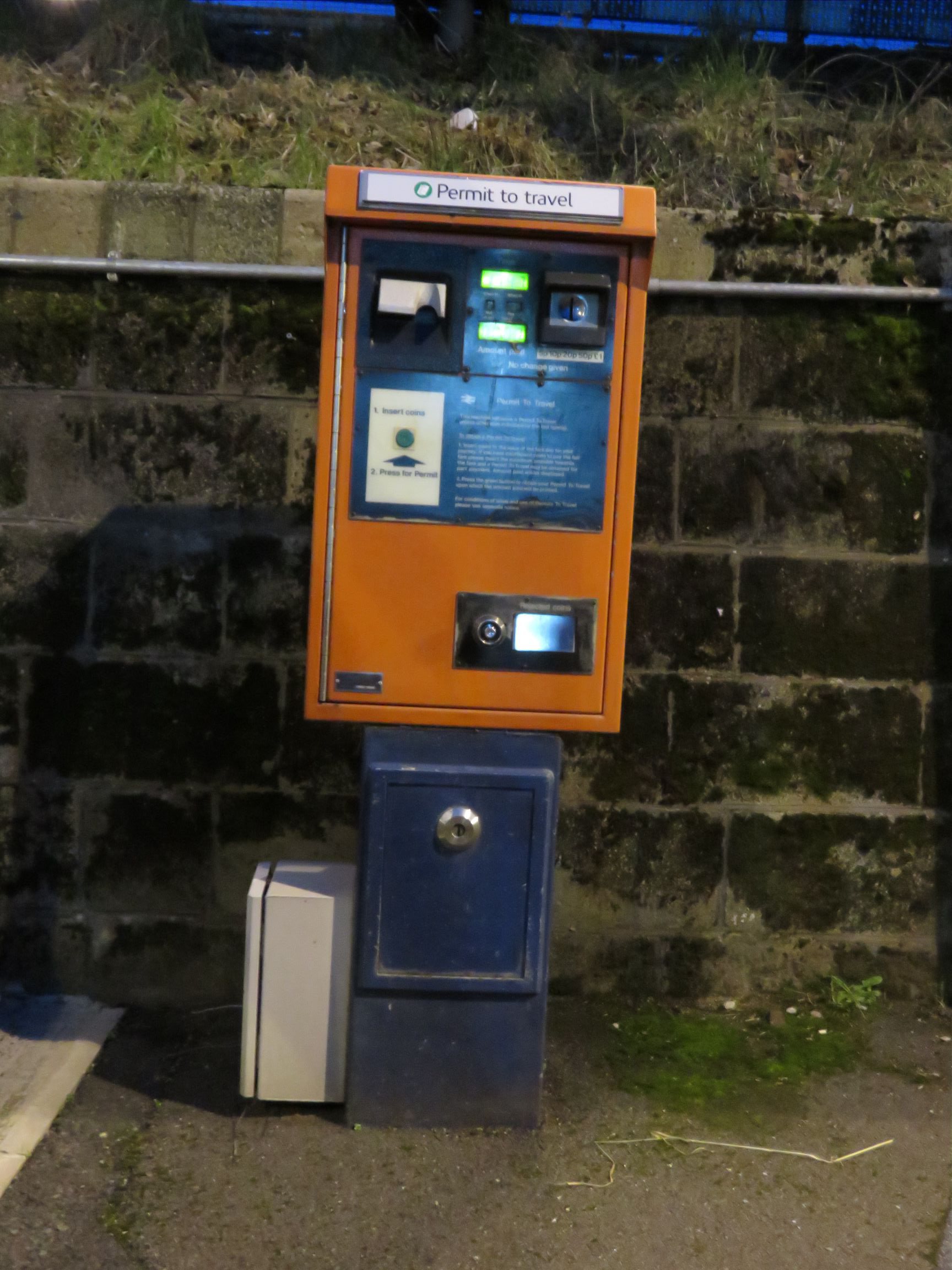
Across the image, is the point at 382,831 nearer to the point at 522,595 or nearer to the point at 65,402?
the point at 522,595

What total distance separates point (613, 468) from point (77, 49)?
11.3ft

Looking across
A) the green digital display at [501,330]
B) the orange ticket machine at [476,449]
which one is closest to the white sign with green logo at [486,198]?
the orange ticket machine at [476,449]

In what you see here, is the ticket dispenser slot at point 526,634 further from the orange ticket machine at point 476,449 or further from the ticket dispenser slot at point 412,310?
the ticket dispenser slot at point 412,310

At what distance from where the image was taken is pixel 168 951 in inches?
145

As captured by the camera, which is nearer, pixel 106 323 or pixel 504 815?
pixel 504 815

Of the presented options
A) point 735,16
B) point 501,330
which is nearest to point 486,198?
point 501,330

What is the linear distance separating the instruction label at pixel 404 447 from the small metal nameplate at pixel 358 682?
42 centimetres

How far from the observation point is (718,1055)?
3389 millimetres

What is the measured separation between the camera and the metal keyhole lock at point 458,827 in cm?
276

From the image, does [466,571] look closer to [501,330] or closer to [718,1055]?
[501,330]

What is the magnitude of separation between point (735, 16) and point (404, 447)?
3.65 metres

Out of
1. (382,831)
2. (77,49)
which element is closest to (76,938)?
(382,831)

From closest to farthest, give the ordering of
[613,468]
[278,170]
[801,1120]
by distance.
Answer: [613,468]
[801,1120]
[278,170]

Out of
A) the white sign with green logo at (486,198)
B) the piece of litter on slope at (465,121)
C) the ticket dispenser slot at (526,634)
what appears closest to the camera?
the white sign with green logo at (486,198)
